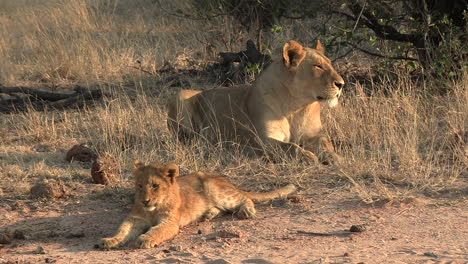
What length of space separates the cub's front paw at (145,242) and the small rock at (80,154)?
2252 mm

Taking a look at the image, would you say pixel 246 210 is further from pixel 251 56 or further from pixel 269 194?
pixel 251 56

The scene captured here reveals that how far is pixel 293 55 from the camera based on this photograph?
722cm

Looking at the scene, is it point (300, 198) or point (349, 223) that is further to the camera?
point (300, 198)

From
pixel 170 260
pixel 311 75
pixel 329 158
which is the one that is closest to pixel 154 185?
pixel 170 260

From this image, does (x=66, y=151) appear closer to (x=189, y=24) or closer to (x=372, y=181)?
(x=372, y=181)

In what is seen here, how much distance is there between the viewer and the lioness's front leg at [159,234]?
495cm

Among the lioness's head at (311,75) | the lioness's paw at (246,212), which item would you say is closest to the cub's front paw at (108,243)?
the lioness's paw at (246,212)

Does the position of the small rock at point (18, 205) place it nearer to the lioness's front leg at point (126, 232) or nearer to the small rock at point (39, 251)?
the small rock at point (39, 251)

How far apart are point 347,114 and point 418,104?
2.67 ft

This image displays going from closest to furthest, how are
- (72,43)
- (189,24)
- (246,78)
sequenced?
(246,78), (72,43), (189,24)

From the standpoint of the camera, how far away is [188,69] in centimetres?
1091

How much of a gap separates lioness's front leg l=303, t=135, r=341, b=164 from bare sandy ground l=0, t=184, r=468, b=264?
0.84m

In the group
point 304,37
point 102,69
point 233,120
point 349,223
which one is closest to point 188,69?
point 102,69

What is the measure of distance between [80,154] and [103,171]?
0.87 m
